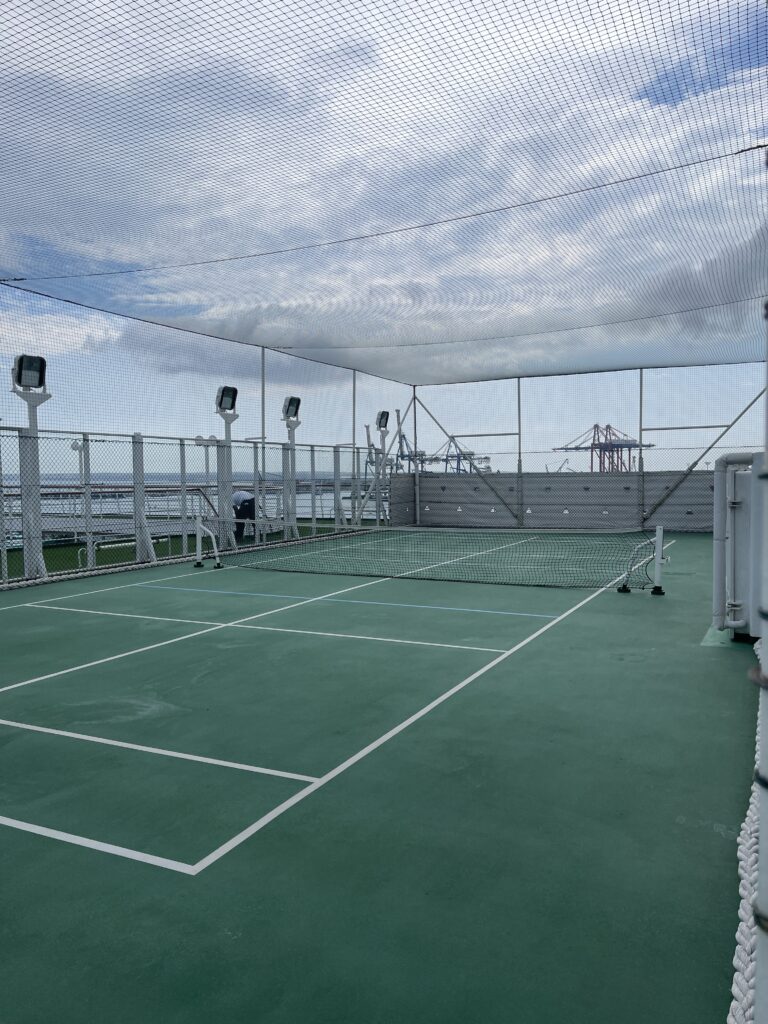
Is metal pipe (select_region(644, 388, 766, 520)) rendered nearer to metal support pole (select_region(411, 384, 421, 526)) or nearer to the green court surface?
metal support pole (select_region(411, 384, 421, 526))

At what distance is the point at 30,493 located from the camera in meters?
11.6

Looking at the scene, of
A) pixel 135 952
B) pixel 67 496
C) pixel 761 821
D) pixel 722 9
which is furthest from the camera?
pixel 67 496

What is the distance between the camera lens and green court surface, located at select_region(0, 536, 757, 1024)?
2.52m

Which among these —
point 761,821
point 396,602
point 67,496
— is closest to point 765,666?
point 761,821

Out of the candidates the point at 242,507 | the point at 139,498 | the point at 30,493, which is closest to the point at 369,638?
the point at 30,493

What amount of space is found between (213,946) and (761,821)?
205 centimetres

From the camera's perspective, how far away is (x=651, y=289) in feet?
40.1

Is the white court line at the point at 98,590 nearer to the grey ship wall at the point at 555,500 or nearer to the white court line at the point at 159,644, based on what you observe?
the white court line at the point at 159,644

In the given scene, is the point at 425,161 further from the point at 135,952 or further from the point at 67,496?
the point at 67,496

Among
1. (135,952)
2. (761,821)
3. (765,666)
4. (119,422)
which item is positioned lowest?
(135,952)

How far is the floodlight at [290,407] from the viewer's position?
701 inches

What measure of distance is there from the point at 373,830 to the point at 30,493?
9.73 metres

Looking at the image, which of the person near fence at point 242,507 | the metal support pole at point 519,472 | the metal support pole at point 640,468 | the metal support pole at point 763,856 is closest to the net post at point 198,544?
the person near fence at point 242,507

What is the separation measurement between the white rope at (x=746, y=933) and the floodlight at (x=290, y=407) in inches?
598
